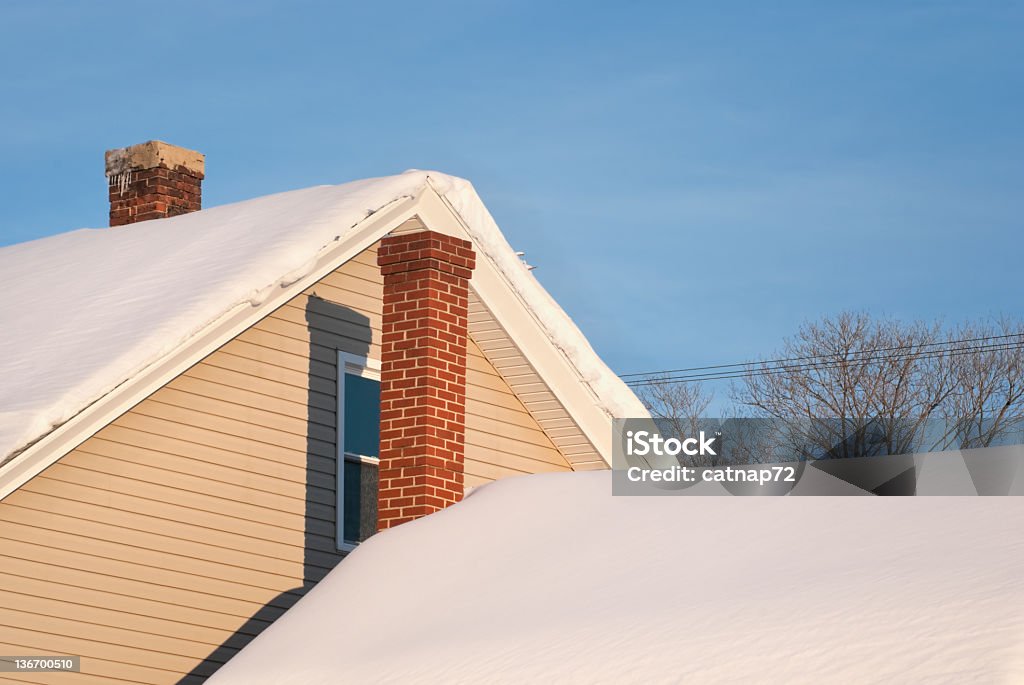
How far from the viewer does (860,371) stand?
143 ft

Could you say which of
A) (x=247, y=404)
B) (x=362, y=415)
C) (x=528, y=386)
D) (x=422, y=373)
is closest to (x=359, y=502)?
(x=362, y=415)

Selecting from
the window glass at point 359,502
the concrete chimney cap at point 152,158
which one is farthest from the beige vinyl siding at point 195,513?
the concrete chimney cap at point 152,158

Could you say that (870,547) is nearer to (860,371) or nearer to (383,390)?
(383,390)

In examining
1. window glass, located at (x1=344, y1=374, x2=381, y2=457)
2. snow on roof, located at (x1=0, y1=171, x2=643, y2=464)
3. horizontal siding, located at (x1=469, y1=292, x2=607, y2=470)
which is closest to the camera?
snow on roof, located at (x1=0, y1=171, x2=643, y2=464)

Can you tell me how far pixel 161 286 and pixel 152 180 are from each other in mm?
5785

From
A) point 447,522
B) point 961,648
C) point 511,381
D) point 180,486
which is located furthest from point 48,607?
point 961,648

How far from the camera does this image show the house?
11438mm

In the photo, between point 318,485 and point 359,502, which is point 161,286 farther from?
point 359,502

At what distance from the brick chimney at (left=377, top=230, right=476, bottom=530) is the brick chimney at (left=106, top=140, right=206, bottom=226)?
6472 mm

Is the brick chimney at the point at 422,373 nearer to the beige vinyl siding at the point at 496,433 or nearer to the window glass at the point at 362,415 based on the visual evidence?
the window glass at the point at 362,415

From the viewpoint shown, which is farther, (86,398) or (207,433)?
(207,433)

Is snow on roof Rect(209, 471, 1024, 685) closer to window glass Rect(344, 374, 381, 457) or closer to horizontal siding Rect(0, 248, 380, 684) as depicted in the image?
horizontal siding Rect(0, 248, 380, 684)

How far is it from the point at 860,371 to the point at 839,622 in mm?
37703

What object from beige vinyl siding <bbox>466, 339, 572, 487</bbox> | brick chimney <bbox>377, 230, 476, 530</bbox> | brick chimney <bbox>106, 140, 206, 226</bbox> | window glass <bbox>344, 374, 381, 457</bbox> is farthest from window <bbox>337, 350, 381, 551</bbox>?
brick chimney <bbox>106, 140, 206, 226</bbox>
